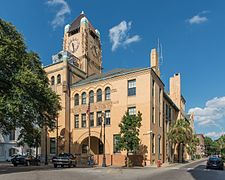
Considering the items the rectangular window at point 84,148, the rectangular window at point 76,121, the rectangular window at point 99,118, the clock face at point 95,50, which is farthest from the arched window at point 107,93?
the clock face at point 95,50

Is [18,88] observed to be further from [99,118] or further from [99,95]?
[99,95]

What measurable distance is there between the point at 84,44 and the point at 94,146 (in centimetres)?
2190

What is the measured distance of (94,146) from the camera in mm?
47719

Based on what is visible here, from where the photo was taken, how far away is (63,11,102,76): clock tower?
5932 centimetres

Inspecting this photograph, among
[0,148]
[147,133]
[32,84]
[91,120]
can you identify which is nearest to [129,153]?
[147,133]

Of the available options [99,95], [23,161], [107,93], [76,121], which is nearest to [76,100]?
[76,121]

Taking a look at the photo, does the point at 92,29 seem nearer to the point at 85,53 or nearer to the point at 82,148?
the point at 85,53

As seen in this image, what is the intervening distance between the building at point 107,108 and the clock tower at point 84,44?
1.76 meters

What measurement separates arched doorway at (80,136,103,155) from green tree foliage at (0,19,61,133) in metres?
16.3

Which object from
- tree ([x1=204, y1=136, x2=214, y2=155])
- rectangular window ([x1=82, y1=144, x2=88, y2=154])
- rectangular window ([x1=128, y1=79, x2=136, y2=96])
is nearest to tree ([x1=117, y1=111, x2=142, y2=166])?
rectangular window ([x1=128, y1=79, x2=136, y2=96])

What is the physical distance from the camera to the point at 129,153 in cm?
4016

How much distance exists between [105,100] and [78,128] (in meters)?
6.50

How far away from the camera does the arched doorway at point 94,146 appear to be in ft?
154

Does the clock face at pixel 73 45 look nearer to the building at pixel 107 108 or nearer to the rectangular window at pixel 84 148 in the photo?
the building at pixel 107 108
